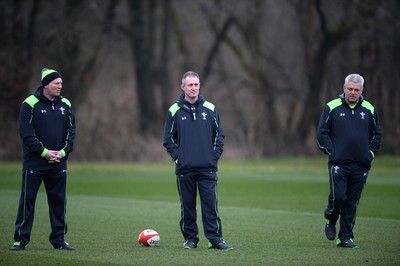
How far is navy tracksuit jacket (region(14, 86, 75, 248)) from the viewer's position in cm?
1177

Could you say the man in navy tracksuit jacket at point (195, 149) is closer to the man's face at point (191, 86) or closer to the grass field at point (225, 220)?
the man's face at point (191, 86)

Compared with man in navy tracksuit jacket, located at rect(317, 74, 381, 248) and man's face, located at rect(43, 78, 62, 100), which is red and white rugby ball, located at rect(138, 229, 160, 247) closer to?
man's face, located at rect(43, 78, 62, 100)

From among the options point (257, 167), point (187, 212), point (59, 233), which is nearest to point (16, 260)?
point (59, 233)

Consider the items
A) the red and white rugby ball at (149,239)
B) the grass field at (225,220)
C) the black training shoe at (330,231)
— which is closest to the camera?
the grass field at (225,220)

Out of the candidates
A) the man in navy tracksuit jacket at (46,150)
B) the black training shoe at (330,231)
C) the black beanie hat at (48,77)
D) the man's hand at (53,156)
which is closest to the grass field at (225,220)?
the black training shoe at (330,231)

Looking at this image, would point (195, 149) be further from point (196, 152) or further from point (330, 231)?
point (330, 231)

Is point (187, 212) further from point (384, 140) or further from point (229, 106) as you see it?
point (229, 106)

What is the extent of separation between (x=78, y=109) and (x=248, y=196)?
18.2m

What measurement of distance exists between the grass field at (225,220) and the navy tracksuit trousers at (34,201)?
220mm

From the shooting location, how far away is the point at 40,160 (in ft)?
38.7

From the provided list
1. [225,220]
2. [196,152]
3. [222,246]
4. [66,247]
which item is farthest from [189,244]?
[225,220]

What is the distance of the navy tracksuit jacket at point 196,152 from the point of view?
1180 cm

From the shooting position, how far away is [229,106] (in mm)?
49375

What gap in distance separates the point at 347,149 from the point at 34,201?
4222mm
